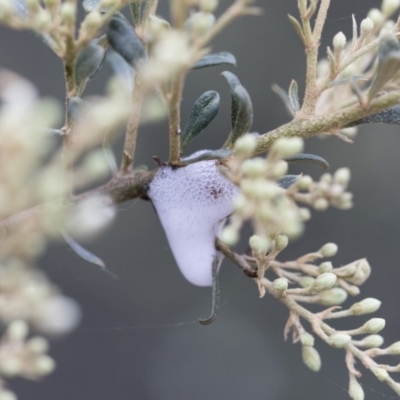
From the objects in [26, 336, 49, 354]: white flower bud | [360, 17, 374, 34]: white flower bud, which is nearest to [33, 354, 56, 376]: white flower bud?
[26, 336, 49, 354]: white flower bud

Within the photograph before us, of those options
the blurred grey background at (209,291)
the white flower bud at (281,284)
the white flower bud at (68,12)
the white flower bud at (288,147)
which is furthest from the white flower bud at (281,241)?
the blurred grey background at (209,291)

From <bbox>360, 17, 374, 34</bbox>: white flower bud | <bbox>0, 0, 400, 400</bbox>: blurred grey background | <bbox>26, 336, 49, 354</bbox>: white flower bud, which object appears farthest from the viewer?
<bbox>0, 0, 400, 400</bbox>: blurred grey background

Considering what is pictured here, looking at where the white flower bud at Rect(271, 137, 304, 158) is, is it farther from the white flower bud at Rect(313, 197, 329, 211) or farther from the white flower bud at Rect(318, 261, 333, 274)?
the white flower bud at Rect(318, 261, 333, 274)

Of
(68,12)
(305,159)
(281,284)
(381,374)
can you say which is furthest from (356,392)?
(68,12)

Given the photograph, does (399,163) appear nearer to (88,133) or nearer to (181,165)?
(181,165)

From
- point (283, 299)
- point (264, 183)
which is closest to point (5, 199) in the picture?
point (264, 183)

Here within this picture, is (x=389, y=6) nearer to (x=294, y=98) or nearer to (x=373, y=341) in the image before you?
(x=294, y=98)
